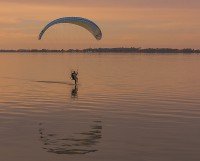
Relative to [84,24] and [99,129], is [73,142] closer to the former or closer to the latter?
[99,129]

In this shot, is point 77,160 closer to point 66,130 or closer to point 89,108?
point 66,130

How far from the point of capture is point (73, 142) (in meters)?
21.6

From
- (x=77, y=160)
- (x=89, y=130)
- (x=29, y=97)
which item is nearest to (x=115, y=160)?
(x=77, y=160)

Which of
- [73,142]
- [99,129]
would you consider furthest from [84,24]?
[73,142]

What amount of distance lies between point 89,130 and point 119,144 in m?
4.11

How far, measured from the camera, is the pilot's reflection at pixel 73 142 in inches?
786

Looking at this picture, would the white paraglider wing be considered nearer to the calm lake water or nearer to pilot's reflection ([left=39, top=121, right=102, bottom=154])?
the calm lake water

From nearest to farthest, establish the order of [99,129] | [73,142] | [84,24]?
[73,142]
[99,129]
[84,24]

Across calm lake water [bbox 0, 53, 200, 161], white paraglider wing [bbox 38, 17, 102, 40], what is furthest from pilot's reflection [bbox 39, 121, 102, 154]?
white paraglider wing [bbox 38, 17, 102, 40]

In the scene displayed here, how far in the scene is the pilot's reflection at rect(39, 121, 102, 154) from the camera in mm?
19966

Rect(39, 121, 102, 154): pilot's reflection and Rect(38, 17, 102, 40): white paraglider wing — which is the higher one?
Rect(38, 17, 102, 40): white paraglider wing

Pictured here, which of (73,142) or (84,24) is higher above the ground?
(84,24)

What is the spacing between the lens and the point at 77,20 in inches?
1560

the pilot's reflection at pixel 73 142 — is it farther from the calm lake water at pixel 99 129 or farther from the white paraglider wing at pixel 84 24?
the white paraglider wing at pixel 84 24
